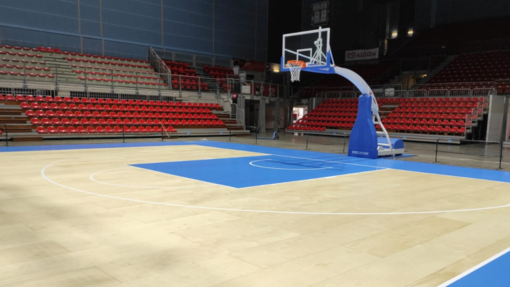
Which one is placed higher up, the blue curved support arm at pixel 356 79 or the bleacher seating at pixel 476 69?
the bleacher seating at pixel 476 69

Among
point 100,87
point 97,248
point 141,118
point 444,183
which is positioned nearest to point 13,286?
point 97,248

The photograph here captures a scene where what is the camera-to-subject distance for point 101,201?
5.95 meters

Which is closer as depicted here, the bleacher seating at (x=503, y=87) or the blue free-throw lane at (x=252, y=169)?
the blue free-throw lane at (x=252, y=169)

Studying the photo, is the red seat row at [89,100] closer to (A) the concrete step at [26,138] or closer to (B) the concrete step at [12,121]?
(B) the concrete step at [12,121]

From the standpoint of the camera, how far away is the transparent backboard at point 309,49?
1207cm

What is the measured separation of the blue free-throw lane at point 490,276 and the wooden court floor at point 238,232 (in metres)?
0.12

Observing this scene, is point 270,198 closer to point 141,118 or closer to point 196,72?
point 141,118

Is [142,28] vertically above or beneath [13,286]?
above

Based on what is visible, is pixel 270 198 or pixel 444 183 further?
pixel 444 183

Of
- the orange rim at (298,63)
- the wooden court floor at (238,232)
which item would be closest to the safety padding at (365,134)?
the orange rim at (298,63)

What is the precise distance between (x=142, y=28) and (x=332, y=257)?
2420cm

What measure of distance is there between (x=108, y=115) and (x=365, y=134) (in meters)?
12.4

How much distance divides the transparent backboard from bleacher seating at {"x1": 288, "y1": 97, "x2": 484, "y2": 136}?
8.46 metres

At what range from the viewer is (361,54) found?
31.4 meters
